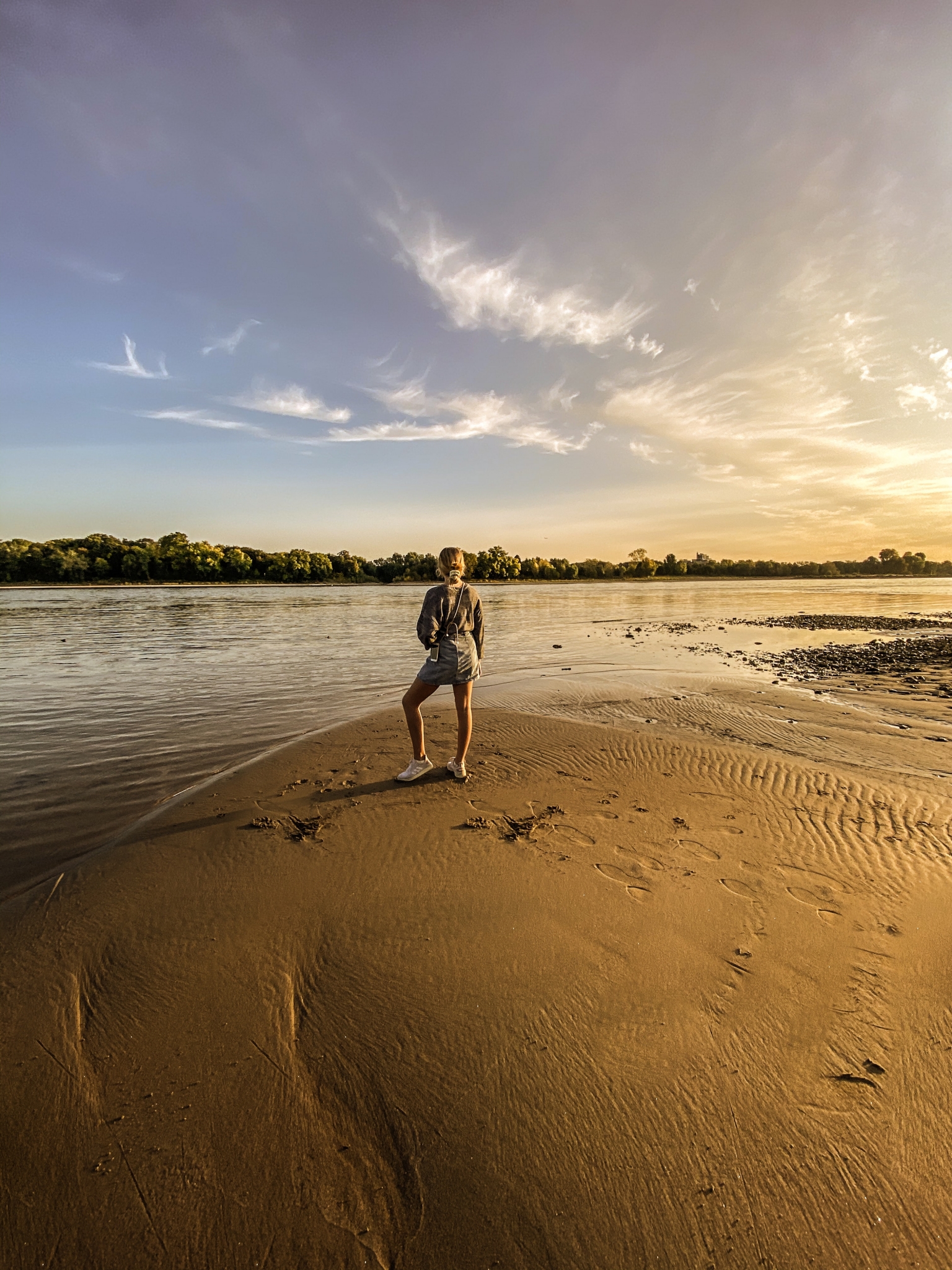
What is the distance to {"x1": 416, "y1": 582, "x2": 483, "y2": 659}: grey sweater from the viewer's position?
643 centimetres

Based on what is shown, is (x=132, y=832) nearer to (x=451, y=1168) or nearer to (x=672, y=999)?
(x=451, y=1168)

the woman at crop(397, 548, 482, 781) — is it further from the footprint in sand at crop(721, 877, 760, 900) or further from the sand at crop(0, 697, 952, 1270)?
the footprint in sand at crop(721, 877, 760, 900)

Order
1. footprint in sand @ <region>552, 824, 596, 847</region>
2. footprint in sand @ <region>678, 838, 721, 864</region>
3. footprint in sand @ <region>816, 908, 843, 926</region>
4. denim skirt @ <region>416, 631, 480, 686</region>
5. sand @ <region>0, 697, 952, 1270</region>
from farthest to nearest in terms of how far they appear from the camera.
A: denim skirt @ <region>416, 631, 480, 686</region>, footprint in sand @ <region>552, 824, 596, 847</region>, footprint in sand @ <region>678, 838, 721, 864</region>, footprint in sand @ <region>816, 908, 843, 926</region>, sand @ <region>0, 697, 952, 1270</region>

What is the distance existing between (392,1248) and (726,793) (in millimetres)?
5391

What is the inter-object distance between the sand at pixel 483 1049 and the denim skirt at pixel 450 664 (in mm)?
1825

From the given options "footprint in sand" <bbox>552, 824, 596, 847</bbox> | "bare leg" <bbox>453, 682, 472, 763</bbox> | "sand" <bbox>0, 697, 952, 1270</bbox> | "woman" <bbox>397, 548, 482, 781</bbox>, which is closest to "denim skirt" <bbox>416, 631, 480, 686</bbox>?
"woman" <bbox>397, 548, 482, 781</bbox>

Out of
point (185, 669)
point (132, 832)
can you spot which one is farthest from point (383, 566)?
point (132, 832)

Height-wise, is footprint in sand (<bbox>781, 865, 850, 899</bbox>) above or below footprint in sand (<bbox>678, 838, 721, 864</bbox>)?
above

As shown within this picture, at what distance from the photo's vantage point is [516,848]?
4965 mm

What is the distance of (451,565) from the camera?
21.5 feet

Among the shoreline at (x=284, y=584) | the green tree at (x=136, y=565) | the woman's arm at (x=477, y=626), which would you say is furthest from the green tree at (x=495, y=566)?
the woman's arm at (x=477, y=626)

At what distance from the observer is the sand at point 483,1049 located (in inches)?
82.2

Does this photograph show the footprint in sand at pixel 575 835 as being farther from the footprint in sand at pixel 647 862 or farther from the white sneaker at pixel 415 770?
the white sneaker at pixel 415 770

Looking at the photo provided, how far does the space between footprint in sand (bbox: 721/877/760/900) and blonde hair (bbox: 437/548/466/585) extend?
4.09m
